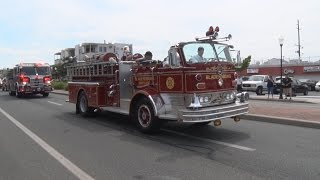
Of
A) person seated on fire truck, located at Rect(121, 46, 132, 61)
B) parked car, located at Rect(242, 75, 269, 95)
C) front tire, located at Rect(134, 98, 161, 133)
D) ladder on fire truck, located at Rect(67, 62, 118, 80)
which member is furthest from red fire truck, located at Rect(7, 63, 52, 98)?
front tire, located at Rect(134, 98, 161, 133)

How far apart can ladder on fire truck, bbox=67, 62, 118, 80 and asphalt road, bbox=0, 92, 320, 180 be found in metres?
1.71

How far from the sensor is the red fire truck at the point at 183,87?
10719 millimetres

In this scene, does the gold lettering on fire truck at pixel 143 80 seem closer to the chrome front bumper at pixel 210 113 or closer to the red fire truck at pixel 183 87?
the red fire truck at pixel 183 87

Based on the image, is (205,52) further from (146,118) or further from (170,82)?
(146,118)

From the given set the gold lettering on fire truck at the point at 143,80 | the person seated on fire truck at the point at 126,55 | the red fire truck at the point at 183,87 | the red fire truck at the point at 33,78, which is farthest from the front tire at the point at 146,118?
the red fire truck at the point at 33,78

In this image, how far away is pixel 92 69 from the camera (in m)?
15.6

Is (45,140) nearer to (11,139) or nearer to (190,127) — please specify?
(11,139)

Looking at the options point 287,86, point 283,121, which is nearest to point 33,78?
A: point 287,86

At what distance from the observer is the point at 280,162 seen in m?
8.13

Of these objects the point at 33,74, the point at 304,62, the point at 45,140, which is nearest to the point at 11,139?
the point at 45,140

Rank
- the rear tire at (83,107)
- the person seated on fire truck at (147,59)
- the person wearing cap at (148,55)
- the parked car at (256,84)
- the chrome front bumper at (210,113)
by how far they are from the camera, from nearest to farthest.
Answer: the chrome front bumper at (210,113)
the person seated on fire truck at (147,59)
the person wearing cap at (148,55)
the rear tire at (83,107)
the parked car at (256,84)

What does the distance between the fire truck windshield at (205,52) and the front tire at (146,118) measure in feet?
5.47

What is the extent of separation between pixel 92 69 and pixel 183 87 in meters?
5.63

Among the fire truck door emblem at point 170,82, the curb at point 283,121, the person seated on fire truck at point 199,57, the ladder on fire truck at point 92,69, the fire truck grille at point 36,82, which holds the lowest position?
the curb at point 283,121
